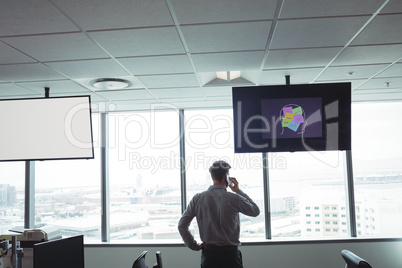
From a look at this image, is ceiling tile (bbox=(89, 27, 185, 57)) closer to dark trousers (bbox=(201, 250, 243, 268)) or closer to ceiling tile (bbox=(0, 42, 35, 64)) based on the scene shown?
ceiling tile (bbox=(0, 42, 35, 64))

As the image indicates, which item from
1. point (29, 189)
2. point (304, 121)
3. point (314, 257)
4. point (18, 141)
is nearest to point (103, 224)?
point (29, 189)

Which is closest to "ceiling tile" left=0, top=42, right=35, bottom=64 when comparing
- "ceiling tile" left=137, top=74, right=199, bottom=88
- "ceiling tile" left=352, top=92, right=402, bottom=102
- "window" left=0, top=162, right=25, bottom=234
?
"ceiling tile" left=137, top=74, right=199, bottom=88

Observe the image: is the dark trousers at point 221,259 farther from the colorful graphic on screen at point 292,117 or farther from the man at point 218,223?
the colorful graphic on screen at point 292,117

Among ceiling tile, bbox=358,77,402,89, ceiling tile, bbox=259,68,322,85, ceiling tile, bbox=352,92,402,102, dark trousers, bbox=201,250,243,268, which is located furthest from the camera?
ceiling tile, bbox=352,92,402,102

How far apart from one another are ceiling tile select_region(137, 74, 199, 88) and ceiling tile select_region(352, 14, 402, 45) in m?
1.67

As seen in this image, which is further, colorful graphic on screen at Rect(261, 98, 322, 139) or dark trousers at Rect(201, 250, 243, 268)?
colorful graphic on screen at Rect(261, 98, 322, 139)

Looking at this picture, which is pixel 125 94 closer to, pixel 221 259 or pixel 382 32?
pixel 221 259

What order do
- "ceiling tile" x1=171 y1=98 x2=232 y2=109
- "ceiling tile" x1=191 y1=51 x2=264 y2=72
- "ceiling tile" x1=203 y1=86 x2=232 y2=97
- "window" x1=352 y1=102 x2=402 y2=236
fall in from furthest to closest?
"window" x1=352 y1=102 x2=402 y2=236 < "ceiling tile" x1=171 y1=98 x2=232 y2=109 < "ceiling tile" x1=203 y1=86 x2=232 y2=97 < "ceiling tile" x1=191 y1=51 x2=264 y2=72

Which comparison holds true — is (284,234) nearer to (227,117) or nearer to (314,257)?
(314,257)

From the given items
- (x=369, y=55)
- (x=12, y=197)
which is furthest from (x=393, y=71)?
(x=12, y=197)

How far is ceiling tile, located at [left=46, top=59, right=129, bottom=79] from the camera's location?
328 cm

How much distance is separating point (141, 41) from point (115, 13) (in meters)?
0.52

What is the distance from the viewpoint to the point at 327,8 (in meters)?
2.32

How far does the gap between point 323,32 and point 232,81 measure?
159 cm
